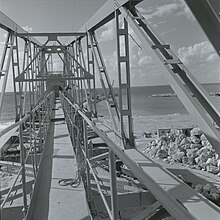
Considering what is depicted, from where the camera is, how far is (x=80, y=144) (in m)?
2.79

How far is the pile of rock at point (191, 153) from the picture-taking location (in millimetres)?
8539

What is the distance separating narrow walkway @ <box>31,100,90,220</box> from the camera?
1.84 meters

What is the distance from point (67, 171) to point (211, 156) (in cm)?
716

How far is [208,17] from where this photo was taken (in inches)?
44.6

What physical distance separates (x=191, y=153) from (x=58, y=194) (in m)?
8.34

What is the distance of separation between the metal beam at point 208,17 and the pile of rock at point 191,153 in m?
7.21

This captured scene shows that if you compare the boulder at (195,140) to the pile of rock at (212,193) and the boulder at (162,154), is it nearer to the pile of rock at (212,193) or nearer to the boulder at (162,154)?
the boulder at (162,154)

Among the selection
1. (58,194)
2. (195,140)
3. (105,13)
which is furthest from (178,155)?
(58,194)

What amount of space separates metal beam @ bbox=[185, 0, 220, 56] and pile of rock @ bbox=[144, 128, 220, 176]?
23.6ft

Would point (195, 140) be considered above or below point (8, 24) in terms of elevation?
below

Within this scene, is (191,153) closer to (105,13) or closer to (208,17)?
(105,13)

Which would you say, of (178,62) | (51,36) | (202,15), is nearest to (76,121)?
(178,62)

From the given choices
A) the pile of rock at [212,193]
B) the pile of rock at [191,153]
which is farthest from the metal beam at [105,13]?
the pile of rock at [191,153]

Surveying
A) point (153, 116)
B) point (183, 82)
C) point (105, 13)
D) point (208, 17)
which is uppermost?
point (105, 13)
